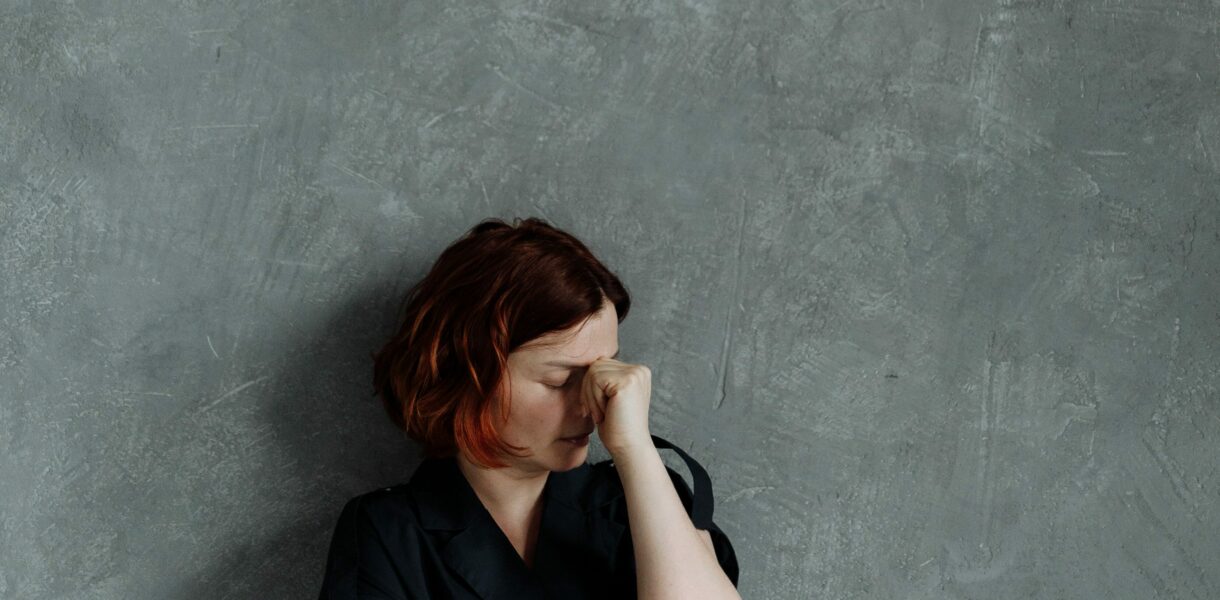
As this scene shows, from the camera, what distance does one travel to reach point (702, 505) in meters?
1.52

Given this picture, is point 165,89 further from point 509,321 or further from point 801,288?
point 801,288

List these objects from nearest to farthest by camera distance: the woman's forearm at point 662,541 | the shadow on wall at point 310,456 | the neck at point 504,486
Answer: the woman's forearm at point 662,541, the neck at point 504,486, the shadow on wall at point 310,456

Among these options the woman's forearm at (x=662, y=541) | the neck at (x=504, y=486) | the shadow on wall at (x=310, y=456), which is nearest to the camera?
the woman's forearm at (x=662, y=541)

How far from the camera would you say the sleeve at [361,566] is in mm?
1430

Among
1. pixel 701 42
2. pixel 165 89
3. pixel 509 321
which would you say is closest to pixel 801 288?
pixel 701 42

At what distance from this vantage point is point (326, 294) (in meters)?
1.65

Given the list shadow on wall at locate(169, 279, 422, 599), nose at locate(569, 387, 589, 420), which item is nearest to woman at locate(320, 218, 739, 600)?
nose at locate(569, 387, 589, 420)

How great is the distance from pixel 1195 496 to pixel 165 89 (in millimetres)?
1783

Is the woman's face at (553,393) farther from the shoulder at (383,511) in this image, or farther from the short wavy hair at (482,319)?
the shoulder at (383,511)

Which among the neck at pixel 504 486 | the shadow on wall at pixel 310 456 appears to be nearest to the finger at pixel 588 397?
the neck at pixel 504 486

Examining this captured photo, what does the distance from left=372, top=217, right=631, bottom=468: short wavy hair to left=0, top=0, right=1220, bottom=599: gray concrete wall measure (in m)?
0.18

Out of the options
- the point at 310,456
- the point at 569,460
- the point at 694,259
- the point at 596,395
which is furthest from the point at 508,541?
the point at 694,259

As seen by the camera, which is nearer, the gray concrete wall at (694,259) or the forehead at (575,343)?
the forehead at (575,343)

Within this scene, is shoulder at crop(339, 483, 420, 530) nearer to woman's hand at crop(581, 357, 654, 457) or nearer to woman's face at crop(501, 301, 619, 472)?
woman's face at crop(501, 301, 619, 472)
